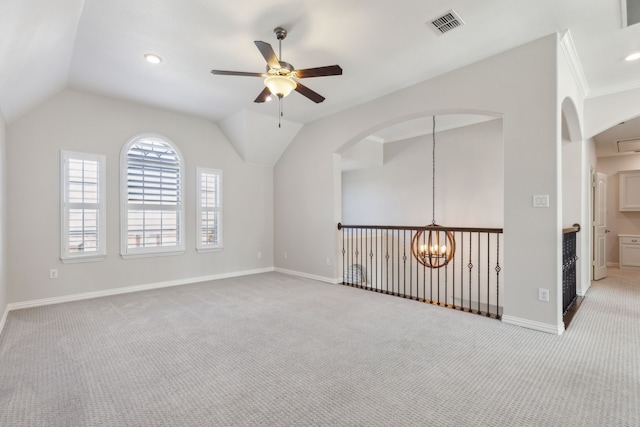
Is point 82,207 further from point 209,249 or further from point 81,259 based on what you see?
point 209,249

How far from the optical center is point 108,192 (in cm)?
460

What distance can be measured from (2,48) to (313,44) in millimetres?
2538

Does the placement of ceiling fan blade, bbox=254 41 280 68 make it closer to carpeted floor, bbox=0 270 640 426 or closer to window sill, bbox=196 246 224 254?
carpeted floor, bbox=0 270 640 426

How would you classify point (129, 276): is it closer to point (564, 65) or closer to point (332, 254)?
point (332, 254)

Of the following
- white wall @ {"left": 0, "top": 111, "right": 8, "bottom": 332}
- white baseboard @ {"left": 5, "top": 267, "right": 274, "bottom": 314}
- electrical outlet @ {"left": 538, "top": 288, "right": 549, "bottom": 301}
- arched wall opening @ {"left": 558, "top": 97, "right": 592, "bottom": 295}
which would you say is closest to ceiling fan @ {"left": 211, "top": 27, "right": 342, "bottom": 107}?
white wall @ {"left": 0, "top": 111, "right": 8, "bottom": 332}

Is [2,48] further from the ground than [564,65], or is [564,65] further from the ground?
[564,65]

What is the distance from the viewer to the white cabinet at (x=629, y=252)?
6.82 meters

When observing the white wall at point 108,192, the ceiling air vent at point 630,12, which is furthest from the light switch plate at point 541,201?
the white wall at point 108,192

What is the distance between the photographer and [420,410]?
1.83 meters

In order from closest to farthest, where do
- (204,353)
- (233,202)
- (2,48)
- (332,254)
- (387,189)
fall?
(2,48) < (204,353) < (332,254) < (233,202) < (387,189)

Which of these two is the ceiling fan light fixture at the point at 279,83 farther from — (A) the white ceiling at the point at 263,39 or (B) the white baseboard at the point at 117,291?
(B) the white baseboard at the point at 117,291

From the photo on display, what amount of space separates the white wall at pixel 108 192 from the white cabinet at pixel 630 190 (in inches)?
340

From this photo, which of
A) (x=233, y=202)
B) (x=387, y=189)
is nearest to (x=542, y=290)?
(x=387, y=189)

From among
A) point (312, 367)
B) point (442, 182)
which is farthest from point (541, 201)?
point (442, 182)
